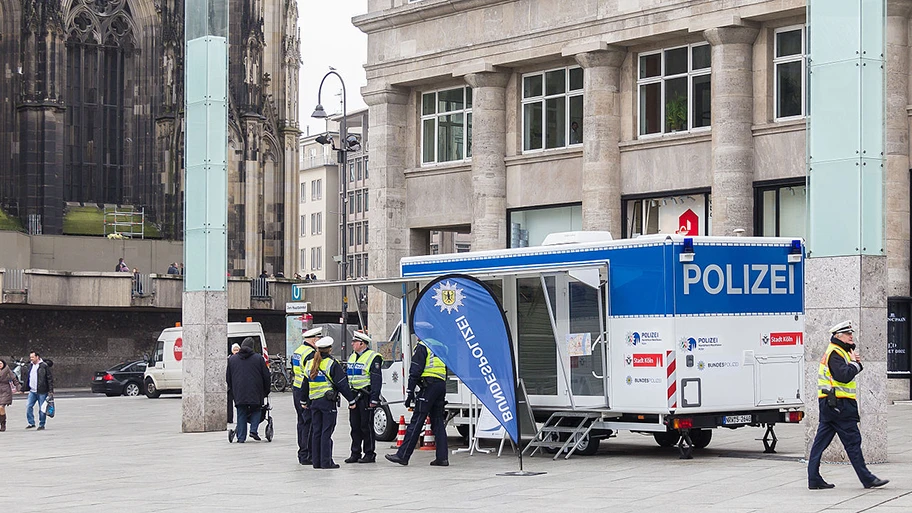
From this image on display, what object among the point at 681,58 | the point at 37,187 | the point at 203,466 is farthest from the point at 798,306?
the point at 37,187

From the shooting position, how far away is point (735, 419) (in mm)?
18500

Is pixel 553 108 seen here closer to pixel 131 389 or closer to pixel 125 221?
pixel 131 389

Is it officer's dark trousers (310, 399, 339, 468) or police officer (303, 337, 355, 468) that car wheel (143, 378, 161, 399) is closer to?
police officer (303, 337, 355, 468)

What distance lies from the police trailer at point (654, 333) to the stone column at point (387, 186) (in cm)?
1790

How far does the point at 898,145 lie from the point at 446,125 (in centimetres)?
1305

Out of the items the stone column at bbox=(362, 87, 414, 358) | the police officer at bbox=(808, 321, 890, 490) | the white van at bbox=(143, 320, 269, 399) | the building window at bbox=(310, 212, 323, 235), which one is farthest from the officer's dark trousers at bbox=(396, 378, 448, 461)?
Answer: the building window at bbox=(310, 212, 323, 235)

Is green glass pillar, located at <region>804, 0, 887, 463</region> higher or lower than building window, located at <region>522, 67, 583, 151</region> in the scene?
lower

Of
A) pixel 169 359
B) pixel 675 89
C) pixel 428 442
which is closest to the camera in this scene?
pixel 428 442

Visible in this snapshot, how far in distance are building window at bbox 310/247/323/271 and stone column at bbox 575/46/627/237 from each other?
326 ft

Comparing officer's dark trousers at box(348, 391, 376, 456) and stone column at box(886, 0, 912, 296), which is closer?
officer's dark trousers at box(348, 391, 376, 456)

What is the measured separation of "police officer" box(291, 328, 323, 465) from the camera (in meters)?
18.6

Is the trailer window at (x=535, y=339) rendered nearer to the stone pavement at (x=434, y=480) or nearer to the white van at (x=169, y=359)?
the stone pavement at (x=434, y=480)

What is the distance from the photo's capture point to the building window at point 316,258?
131500mm

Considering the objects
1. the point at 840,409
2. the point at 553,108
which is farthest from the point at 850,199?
the point at 553,108
